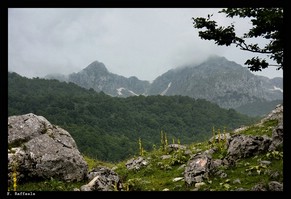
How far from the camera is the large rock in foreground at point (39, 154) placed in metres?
16.2

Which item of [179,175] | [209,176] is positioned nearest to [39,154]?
[179,175]

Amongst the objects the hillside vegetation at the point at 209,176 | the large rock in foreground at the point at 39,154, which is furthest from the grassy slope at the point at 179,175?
the large rock in foreground at the point at 39,154

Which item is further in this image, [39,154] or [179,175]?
[179,175]

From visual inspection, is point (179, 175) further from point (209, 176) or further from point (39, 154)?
point (39, 154)

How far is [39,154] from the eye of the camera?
16.8m

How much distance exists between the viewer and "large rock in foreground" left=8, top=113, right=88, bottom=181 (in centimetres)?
1622

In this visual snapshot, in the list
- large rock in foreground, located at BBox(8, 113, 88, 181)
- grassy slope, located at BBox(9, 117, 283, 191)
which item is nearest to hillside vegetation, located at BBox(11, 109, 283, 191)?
grassy slope, located at BBox(9, 117, 283, 191)

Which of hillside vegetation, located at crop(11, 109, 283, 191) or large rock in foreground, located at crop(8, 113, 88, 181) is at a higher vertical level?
large rock in foreground, located at crop(8, 113, 88, 181)

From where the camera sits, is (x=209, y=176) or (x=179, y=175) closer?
(x=209, y=176)

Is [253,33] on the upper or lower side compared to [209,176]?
upper

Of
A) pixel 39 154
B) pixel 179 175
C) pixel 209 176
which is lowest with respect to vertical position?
pixel 179 175

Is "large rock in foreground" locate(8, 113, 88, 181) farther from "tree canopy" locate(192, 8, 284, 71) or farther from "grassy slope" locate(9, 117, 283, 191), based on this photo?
"tree canopy" locate(192, 8, 284, 71)
